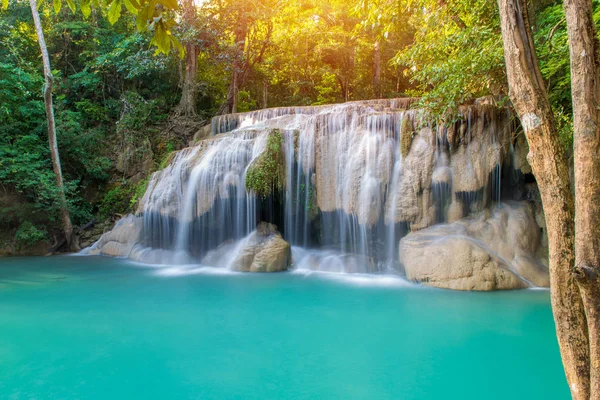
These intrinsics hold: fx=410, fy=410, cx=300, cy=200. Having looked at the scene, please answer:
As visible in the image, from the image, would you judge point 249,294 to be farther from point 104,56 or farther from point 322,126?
point 104,56

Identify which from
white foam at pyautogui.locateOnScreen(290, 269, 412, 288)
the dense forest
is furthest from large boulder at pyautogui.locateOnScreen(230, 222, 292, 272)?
the dense forest

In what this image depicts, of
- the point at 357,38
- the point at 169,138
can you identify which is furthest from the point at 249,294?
the point at 357,38

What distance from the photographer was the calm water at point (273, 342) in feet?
13.0

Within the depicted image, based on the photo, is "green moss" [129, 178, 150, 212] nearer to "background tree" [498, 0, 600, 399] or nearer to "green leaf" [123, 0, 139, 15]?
"green leaf" [123, 0, 139, 15]

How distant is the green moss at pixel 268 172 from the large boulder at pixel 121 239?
3737 millimetres

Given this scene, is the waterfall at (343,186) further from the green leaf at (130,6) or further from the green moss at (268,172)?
the green leaf at (130,6)

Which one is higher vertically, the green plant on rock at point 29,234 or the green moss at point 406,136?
the green moss at point 406,136

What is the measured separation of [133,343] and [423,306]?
13.9 feet

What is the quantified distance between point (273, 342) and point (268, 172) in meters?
5.43

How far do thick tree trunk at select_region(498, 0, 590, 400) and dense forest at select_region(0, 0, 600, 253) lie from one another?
3.33m

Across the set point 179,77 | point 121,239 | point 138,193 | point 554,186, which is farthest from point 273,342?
point 179,77

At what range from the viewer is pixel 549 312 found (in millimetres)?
6066

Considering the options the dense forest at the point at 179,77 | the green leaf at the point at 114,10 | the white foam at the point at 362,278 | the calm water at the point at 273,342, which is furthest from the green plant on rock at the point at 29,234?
the green leaf at the point at 114,10

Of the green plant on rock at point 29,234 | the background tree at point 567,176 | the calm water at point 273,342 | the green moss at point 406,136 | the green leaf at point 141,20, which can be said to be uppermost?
the green moss at point 406,136
